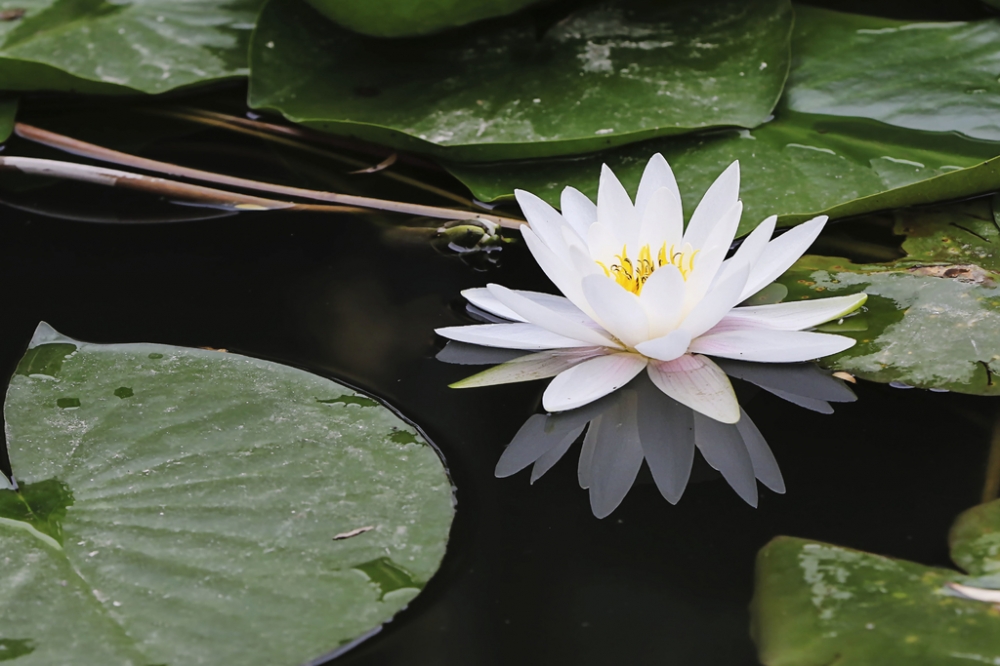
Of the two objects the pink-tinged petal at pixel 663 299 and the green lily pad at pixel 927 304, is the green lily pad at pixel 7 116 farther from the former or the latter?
the green lily pad at pixel 927 304

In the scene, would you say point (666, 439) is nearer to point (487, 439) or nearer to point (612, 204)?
point (487, 439)

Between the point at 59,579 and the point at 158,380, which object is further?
the point at 158,380

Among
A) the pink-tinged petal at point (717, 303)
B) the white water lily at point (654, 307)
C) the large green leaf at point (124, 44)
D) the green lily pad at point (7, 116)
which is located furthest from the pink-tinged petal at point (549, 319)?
the green lily pad at point (7, 116)

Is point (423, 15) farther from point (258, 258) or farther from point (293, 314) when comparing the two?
point (293, 314)

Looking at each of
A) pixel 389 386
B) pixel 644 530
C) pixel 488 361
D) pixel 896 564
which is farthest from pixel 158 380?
pixel 896 564

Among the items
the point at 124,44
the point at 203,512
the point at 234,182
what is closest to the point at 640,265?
the point at 203,512

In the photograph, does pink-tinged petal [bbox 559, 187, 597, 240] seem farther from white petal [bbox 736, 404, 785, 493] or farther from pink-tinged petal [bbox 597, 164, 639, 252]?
white petal [bbox 736, 404, 785, 493]
